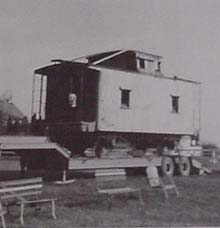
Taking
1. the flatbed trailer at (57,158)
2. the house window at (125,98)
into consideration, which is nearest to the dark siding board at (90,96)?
the house window at (125,98)

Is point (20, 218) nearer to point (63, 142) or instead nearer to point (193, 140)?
point (63, 142)

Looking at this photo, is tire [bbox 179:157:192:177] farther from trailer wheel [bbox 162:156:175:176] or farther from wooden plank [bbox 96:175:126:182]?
wooden plank [bbox 96:175:126:182]

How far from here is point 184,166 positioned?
820cm

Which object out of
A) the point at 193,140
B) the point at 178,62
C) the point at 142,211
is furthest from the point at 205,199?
the point at 193,140

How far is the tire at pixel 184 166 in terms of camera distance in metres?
8.14

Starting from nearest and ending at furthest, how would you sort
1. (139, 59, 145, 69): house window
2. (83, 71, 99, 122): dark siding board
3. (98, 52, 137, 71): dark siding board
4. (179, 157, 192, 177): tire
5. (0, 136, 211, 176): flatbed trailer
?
1. (0, 136, 211, 176): flatbed trailer
2. (98, 52, 137, 71): dark siding board
3. (83, 71, 99, 122): dark siding board
4. (139, 59, 145, 69): house window
5. (179, 157, 192, 177): tire

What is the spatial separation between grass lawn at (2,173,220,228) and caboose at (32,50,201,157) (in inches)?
50.3

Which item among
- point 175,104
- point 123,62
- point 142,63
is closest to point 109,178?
point 123,62

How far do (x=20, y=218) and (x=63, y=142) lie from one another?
3.26m

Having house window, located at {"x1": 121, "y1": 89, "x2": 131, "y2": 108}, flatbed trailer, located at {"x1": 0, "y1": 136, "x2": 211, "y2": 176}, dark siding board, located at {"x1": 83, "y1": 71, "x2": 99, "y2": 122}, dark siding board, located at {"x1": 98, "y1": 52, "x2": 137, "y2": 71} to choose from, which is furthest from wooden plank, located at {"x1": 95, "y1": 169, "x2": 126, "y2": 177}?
dark siding board, located at {"x1": 98, "y1": 52, "x2": 137, "y2": 71}

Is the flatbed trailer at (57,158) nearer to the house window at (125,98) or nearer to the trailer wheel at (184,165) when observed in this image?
the trailer wheel at (184,165)

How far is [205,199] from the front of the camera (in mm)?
5031

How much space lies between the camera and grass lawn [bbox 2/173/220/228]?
3.68 meters

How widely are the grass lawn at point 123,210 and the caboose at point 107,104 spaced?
128 cm
